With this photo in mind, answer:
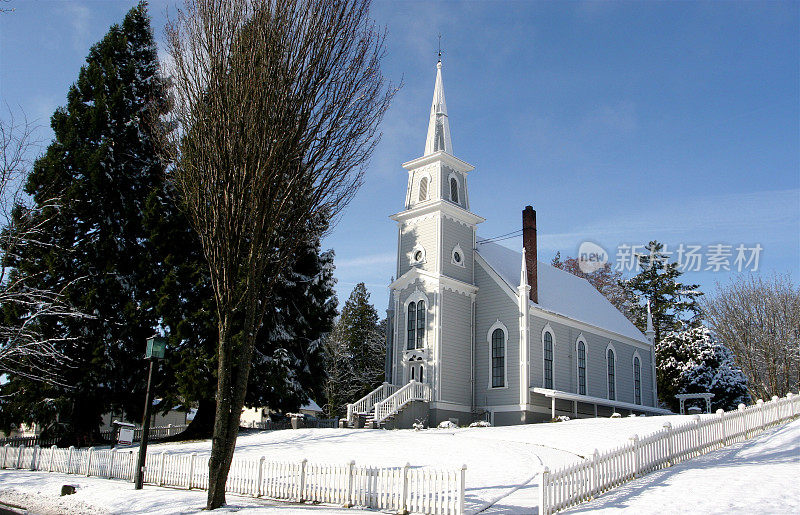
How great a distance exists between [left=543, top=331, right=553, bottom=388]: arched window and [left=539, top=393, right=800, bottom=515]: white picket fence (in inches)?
439

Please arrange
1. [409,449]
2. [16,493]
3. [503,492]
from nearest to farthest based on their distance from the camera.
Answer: [503,492] < [16,493] < [409,449]

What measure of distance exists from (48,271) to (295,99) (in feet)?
59.0

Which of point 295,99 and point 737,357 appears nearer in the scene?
point 295,99

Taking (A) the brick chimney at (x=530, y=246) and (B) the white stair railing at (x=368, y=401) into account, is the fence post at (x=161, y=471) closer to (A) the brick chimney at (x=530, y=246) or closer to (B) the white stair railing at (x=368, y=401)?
(B) the white stair railing at (x=368, y=401)

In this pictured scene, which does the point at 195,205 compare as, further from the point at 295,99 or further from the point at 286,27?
the point at 286,27

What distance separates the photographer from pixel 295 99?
Result: 13.9 meters

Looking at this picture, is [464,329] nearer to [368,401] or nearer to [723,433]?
[368,401]

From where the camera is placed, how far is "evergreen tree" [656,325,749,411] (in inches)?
1594

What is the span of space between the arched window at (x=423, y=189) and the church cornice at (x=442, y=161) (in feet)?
2.87

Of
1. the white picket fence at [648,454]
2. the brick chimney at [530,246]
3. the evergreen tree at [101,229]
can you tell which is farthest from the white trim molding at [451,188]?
the white picket fence at [648,454]

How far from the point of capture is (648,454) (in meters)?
14.4

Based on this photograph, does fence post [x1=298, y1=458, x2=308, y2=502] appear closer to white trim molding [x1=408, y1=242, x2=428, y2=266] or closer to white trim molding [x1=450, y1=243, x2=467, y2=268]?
white trim molding [x1=408, y1=242, x2=428, y2=266]

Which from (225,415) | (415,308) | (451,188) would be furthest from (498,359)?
(225,415)

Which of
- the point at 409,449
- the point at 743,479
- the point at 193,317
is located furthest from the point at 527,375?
the point at 743,479
